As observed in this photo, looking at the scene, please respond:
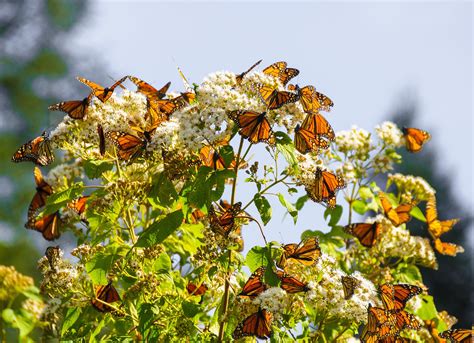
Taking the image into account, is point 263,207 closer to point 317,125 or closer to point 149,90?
point 317,125

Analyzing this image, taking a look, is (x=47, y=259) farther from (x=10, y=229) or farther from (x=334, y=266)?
(x=10, y=229)


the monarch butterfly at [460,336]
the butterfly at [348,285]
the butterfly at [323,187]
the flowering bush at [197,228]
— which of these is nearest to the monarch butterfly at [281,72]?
the flowering bush at [197,228]

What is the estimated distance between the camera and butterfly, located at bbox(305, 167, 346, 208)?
13.1 ft

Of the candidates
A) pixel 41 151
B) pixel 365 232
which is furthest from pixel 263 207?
pixel 365 232

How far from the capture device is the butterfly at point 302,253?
12.9 feet

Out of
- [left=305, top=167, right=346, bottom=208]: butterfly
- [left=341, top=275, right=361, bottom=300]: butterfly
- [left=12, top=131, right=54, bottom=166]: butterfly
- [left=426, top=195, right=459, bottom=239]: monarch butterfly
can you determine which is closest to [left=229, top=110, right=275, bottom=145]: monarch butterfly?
[left=305, top=167, right=346, bottom=208]: butterfly

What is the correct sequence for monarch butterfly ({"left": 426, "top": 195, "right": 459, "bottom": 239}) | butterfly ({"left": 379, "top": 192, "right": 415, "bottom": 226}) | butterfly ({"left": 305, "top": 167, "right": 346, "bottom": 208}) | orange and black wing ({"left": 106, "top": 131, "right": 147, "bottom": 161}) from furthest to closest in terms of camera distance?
monarch butterfly ({"left": 426, "top": 195, "right": 459, "bottom": 239}) → butterfly ({"left": 379, "top": 192, "right": 415, "bottom": 226}) → butterfly ({"left": 305, "top": 167, "right": 346, "bottom": 208}) → orange and black wing ({"left": 106, "top": 131, "right": 147, "bottom": 161})

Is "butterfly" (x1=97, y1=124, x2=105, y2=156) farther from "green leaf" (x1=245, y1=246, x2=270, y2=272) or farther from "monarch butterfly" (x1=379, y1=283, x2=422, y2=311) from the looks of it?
"monarch butterfly" (x1=379, y1=283, x2=422, y2=311)

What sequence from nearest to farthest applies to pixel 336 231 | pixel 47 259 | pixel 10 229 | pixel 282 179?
pixel 282 179, pixel 47 259, pixel 336 231, pixel 10 229

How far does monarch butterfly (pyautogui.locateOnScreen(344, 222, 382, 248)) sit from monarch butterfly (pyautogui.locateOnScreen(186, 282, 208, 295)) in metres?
1.37

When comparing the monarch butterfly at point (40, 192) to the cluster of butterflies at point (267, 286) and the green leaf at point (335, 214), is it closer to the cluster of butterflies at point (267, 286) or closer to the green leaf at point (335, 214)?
the cluster of butterflies at point (267, 286)

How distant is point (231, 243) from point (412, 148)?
9.21 feet

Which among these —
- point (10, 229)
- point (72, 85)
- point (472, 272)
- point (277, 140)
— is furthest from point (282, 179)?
point (72, 85)

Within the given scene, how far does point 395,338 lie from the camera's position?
394cm
